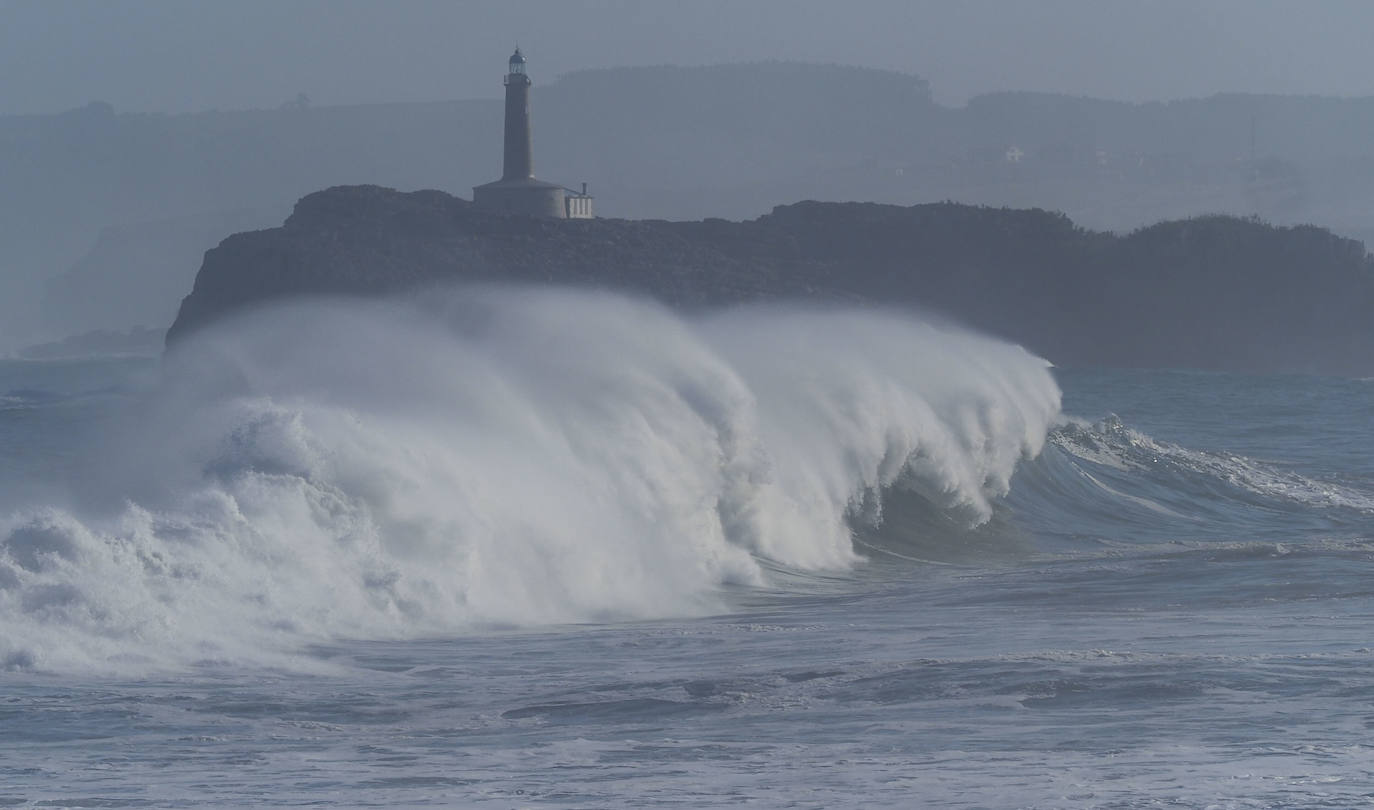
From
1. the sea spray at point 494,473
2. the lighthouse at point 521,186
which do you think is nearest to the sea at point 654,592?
the sea spray at point 494,473

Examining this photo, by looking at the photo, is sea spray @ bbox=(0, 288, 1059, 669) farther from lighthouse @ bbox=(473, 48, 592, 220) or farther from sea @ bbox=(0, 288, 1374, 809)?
lighthouse @ bbox=(473, 48, 592, 220)

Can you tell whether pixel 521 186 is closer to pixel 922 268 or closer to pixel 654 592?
pixel 922 268

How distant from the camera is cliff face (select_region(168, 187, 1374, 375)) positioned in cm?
6725

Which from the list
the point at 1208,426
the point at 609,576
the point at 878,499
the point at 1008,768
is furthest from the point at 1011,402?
the point at 1008,768

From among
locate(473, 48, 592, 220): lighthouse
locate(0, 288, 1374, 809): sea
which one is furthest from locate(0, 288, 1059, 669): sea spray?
locate(473, 48, 592, 220): lighthouse

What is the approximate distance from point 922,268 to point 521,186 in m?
23.3

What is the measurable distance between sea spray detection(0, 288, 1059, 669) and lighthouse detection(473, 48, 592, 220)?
4205cm

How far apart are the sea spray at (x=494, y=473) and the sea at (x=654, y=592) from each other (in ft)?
0.13

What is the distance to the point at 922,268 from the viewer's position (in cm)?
8775

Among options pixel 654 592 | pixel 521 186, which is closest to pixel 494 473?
pixel 654 592

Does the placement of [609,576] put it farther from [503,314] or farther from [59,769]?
[503,314]

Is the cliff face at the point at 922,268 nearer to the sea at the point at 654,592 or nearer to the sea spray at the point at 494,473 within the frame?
the sea spray at the point at 494,473

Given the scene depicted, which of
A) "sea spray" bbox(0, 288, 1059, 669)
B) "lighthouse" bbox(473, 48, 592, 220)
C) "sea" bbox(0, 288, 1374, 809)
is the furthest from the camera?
"lighthouse" bbox(473, 48, 592, 220)

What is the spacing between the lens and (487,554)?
1307 centimetres
